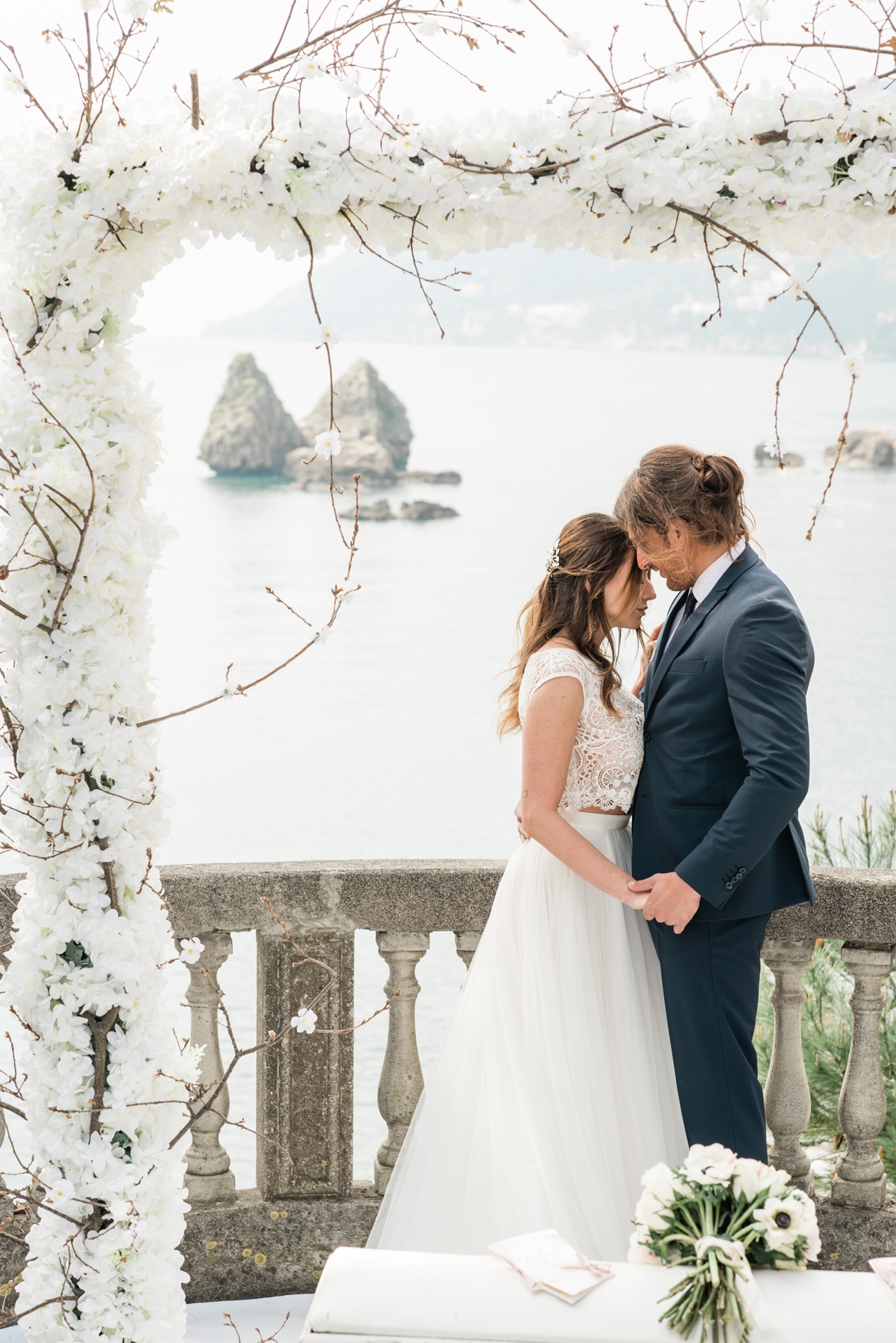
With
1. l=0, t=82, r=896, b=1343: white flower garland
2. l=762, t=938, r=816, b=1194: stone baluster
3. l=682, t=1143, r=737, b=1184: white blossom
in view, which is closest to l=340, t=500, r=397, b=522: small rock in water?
l=762, t=938, r=816, b=1194: stone baluster

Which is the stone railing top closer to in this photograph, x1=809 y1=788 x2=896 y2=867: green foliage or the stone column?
the stone column

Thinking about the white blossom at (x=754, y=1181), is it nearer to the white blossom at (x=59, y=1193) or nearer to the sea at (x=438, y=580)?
the white blossom at (x=59, y=1193)

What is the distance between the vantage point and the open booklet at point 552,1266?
166 centimetres

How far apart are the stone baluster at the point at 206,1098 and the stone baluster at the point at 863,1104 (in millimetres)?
1326

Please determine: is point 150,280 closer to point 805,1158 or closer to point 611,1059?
point 611,1059

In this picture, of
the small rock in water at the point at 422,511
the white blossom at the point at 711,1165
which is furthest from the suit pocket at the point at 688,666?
the small rock in water at the point at 422,511

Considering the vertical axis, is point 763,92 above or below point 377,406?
below

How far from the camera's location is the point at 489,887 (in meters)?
2.68

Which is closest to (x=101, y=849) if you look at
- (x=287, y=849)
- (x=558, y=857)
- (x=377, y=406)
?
(x=558, y=857)

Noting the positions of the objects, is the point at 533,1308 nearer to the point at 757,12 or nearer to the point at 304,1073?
the point at 304,1073

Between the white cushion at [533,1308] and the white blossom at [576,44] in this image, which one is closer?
the white cushion at [533,1308]

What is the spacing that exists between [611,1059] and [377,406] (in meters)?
22.2

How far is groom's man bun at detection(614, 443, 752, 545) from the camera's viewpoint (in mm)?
2328

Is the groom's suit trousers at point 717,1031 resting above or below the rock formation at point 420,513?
below
